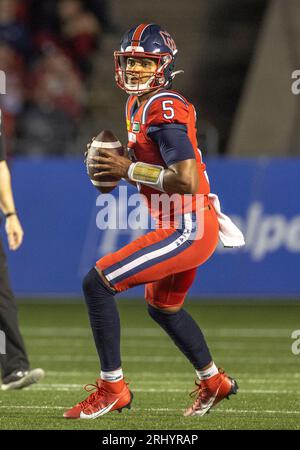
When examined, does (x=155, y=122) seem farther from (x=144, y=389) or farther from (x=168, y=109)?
(x=144, y=389)

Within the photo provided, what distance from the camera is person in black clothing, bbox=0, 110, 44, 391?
766 cm

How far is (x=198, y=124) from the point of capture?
15.2 m

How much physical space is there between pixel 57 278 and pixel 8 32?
410cm

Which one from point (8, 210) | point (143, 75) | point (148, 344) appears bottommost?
point (148, 344)

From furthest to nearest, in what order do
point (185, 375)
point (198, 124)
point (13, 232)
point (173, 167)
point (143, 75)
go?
point (198, 124), point (185, 375), point (13, 232), point (143, 75), point (173, 167)

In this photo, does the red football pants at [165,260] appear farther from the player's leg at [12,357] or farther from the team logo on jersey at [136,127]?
the player's leg at [12,357]

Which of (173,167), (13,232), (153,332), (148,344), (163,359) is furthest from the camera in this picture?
(153,332)

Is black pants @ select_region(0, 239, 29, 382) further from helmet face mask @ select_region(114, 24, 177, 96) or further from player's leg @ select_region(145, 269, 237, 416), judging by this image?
helmet face mask @ select_region(114, 24, 177, 96)

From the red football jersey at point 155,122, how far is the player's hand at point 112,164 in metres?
0.15

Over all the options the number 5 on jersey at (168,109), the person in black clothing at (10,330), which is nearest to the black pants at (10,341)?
the person in black clothing at (10,330)

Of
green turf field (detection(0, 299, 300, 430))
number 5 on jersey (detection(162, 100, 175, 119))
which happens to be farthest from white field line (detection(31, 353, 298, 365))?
number 5 on jersey (detection(162, 100, 175, 119))

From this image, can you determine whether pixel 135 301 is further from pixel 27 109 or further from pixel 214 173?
pixel 27 109

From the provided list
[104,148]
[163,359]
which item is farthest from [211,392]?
[163,359]

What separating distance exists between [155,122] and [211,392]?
4.61ft
